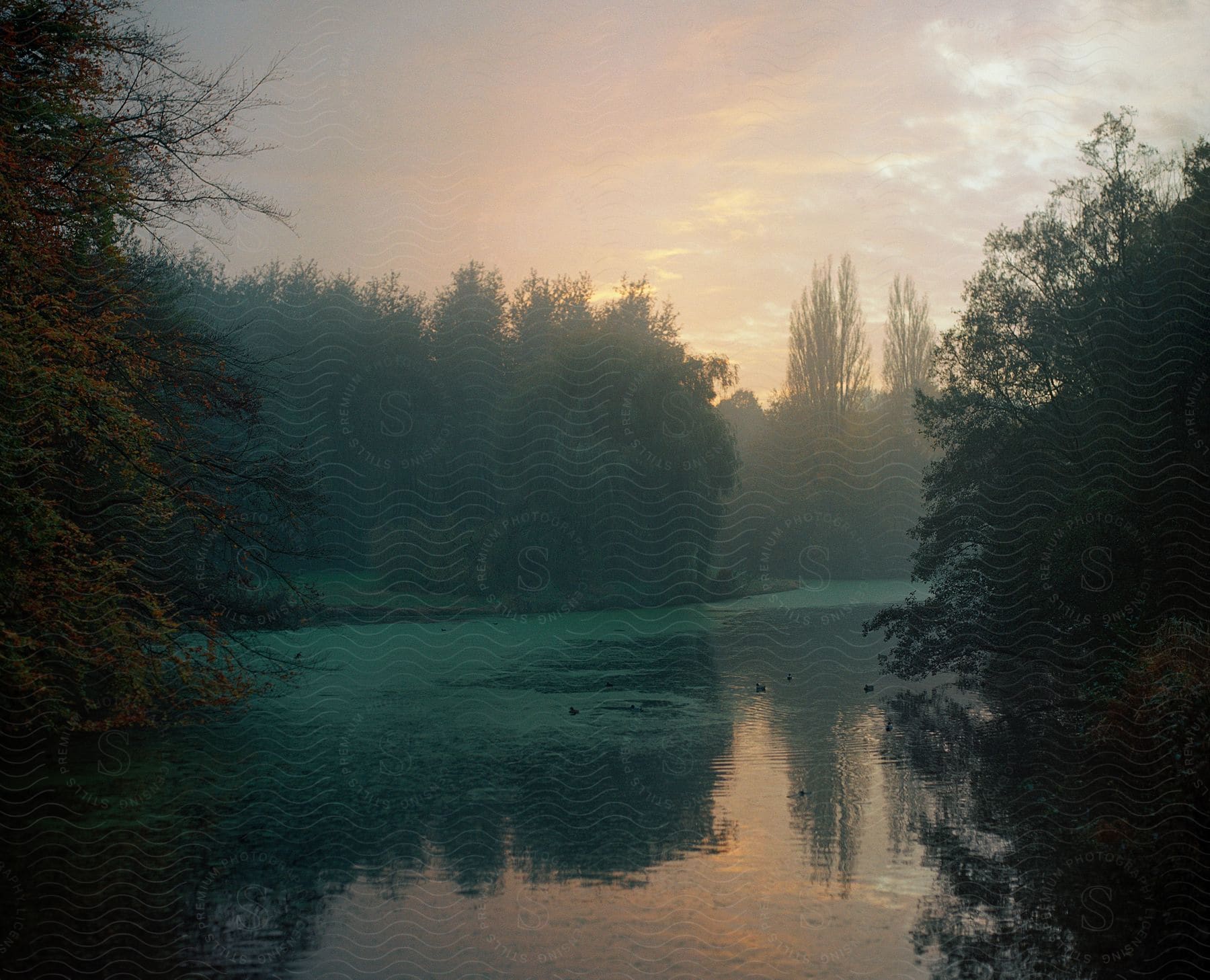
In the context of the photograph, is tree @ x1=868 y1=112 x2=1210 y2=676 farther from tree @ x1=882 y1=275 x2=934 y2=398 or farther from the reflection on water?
tree @ x1=882 y1=275 x2=934 y2=398

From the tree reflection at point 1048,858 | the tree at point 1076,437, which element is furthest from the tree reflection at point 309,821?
the tree at point 1076,437

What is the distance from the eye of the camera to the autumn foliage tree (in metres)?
9.90

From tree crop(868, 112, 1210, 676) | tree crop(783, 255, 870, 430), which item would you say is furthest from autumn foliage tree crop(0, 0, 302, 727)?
tree crop(783, 255, 870, 430)

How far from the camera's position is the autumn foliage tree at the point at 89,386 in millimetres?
9898

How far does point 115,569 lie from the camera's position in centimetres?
1091

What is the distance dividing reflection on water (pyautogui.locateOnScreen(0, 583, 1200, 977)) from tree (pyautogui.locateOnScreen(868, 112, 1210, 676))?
2.37 meters

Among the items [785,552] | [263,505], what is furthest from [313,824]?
[785,552]

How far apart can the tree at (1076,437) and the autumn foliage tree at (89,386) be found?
13901 millimetres

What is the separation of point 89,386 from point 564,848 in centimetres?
729

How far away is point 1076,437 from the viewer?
1928 cm

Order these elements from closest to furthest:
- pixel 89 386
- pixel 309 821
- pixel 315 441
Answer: pixel 89 386, pixel 309 821, pixel 315 441

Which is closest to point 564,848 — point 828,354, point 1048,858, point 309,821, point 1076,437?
point 309,821

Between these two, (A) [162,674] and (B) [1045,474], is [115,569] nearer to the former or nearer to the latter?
(A) [162,674]

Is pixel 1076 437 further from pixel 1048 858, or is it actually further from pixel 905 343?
pixel 905 343
